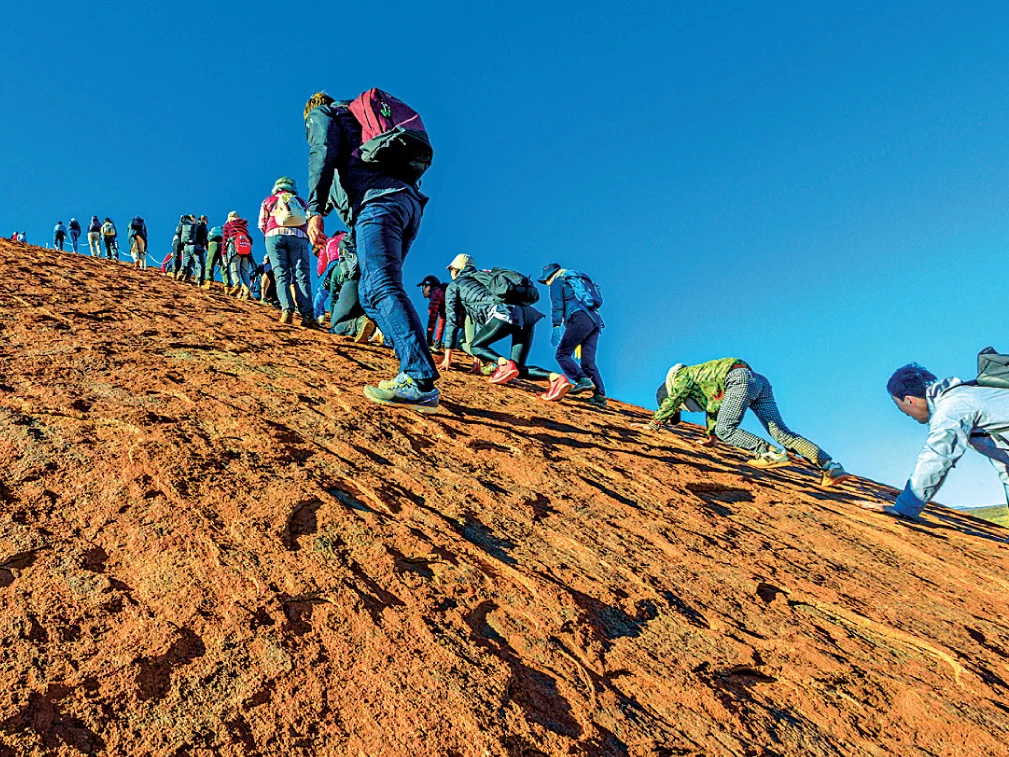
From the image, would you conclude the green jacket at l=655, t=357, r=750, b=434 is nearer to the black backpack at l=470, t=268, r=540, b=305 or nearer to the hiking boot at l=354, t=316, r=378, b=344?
the black backpack at l=470, t=268, r=540, b=305

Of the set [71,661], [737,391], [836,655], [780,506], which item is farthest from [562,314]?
[71,661]

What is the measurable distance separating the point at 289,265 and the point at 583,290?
371cm

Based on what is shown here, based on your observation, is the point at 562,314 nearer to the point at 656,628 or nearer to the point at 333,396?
the point at 333,396

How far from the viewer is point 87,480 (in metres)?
2.17

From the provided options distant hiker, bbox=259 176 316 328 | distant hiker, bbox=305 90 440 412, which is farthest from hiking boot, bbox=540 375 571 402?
distant hiker, bbox=259 176 316 328

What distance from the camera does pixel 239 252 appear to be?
1079 centimetres

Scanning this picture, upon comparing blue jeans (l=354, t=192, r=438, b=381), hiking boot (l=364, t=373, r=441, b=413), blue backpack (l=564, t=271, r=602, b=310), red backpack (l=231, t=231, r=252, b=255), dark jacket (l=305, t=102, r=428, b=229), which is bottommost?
hiking boot (l=364, t=373, r=441, b=413)

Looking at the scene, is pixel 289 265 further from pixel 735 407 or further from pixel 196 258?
pixel 196 258

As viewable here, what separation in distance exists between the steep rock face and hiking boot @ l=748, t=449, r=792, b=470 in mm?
2192

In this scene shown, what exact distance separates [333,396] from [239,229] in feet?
27.3

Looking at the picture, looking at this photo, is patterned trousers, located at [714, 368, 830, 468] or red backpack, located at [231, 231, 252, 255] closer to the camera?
patterned trousers, located at [714, 368, 830, 468]

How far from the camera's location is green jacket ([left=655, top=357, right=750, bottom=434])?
698cm

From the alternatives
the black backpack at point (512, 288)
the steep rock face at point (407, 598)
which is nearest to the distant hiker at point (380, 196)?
the steep rock face at point (407, 598)

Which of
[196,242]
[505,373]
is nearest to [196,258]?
[196,242]
